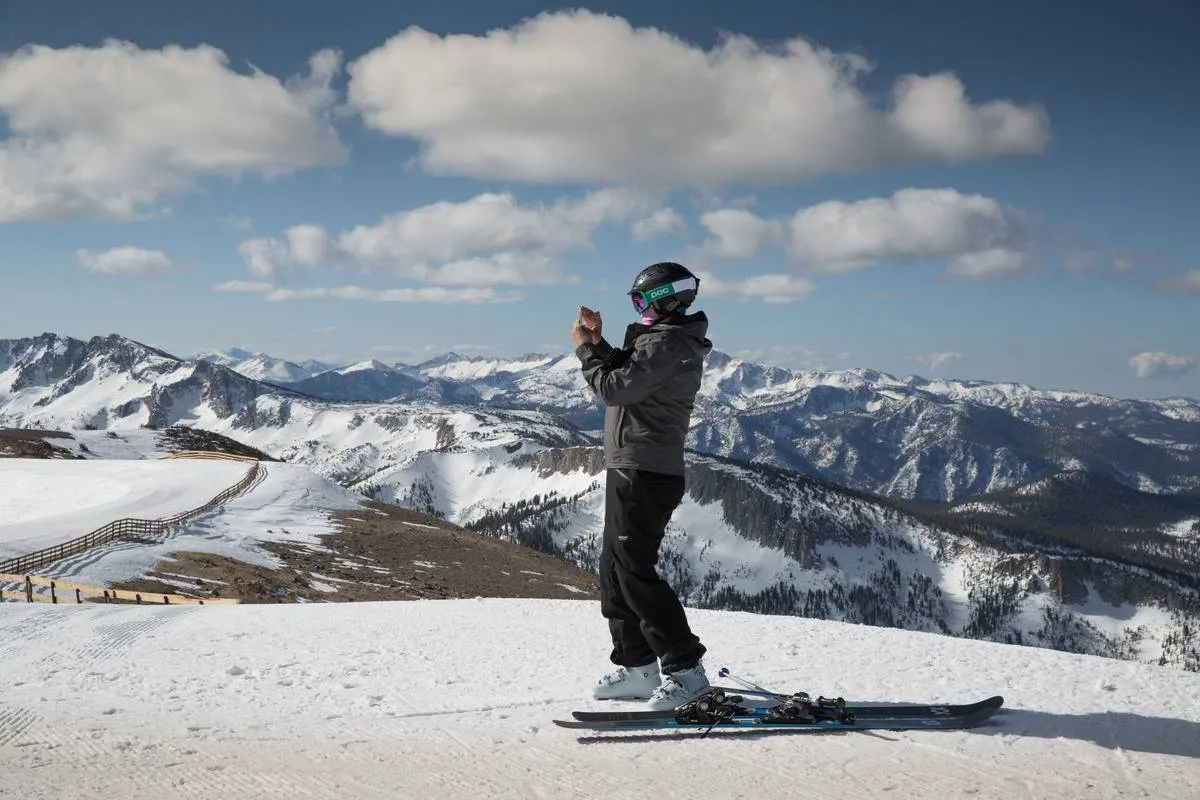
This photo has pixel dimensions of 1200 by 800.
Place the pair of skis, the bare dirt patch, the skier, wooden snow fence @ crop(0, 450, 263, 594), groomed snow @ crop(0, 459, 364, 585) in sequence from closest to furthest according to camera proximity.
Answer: the pair of skis, the skier, wooden snow fence @ crop(0, 450, 263, 594), groomed snow @ crop(0, 459, 364, 585), the bare dirt patch

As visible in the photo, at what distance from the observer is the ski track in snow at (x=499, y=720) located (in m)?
4.79

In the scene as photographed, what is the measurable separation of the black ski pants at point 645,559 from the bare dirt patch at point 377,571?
69.5 feet

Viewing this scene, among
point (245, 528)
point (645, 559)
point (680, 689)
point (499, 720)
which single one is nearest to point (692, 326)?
point (645, 559)

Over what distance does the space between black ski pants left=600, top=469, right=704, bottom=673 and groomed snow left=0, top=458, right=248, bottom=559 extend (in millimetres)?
30285

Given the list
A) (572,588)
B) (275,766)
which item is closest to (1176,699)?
(275,766)

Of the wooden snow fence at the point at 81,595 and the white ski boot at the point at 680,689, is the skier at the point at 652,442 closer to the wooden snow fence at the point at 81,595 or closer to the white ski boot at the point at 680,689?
the white ski boot at the point at 680,689

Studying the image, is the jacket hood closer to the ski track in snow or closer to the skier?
the skier

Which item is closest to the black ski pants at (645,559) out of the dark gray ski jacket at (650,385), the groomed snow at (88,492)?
the dark gray ski jacket at (650,385)

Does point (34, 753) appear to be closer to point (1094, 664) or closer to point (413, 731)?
point (413, 731)

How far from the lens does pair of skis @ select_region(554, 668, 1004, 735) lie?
19.2 feet

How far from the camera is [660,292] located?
21.0 ft

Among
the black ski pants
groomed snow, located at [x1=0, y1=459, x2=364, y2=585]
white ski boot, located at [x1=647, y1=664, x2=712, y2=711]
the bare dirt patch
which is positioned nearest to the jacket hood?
the black ski pants

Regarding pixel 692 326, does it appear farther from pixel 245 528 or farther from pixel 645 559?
pixel 245 528

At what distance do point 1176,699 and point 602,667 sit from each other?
5587 millimetres
